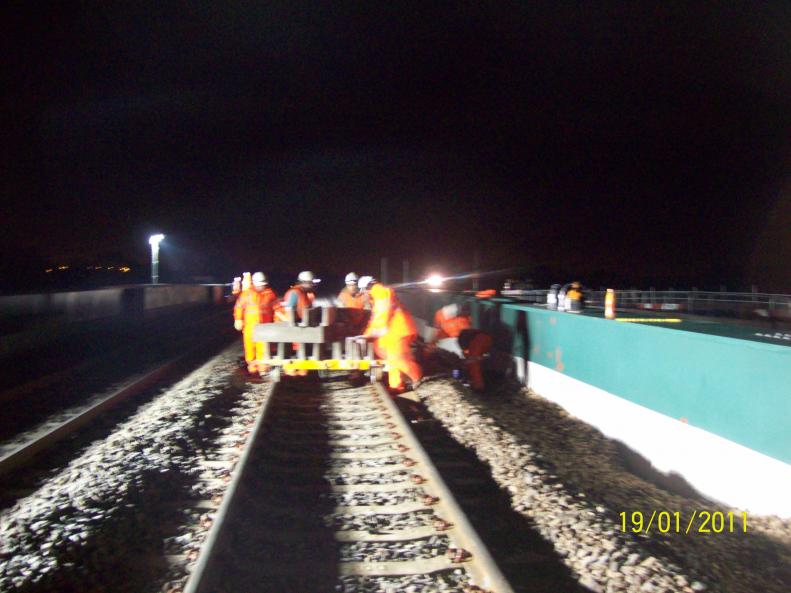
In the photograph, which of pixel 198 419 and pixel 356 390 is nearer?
pixel 198 419

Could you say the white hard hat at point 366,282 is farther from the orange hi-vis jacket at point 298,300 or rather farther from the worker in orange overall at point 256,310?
the worker in orange overall at point 256,310

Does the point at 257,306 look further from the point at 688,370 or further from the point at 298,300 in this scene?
the point at 688,370

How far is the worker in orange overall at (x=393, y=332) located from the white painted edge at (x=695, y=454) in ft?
8.89

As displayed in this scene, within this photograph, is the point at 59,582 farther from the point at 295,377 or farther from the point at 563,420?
the point at 295,377

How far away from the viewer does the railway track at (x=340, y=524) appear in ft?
12.9

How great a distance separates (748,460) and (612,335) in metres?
2.64

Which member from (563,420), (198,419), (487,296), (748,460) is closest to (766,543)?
(748,460)

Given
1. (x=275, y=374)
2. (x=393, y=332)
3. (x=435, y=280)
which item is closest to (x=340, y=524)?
(x=393, y=332)

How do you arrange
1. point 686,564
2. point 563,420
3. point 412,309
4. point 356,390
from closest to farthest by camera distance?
1. point 686,564
2. point 563,420
3. point 356,390
4. point 412,309

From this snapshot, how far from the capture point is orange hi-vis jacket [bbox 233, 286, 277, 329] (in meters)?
12.0

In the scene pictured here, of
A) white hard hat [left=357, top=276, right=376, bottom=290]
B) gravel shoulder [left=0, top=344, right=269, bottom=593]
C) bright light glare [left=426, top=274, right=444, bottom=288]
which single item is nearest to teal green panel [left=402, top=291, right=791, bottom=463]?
white hard hat [left=357, top=276, right=376, bottom=290]

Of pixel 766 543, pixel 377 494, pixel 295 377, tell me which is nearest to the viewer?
pixel 766 543

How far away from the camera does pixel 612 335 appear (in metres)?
7.57

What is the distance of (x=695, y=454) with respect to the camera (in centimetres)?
578
